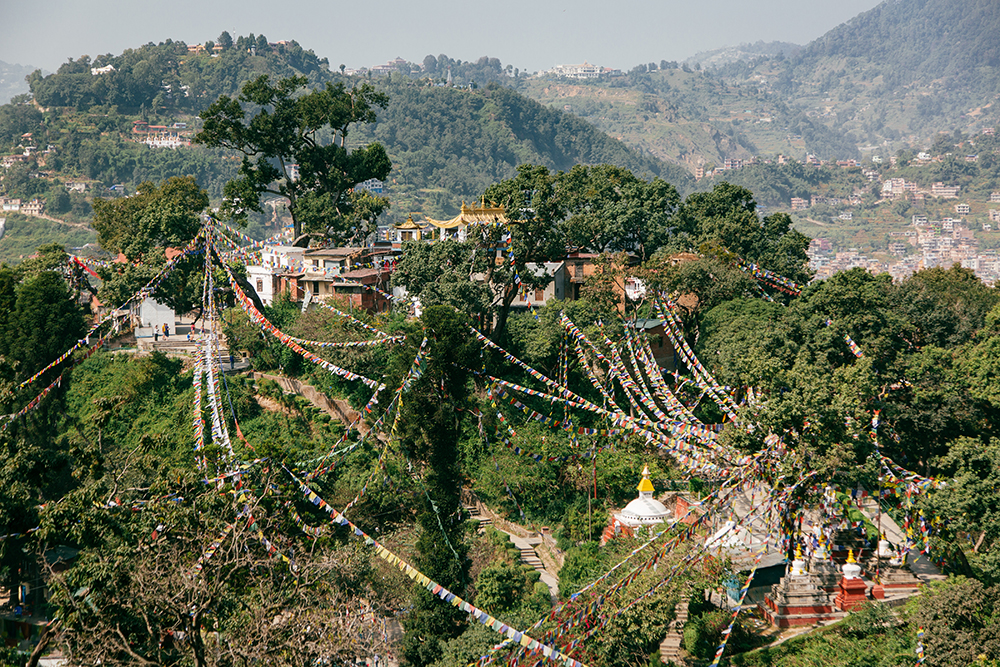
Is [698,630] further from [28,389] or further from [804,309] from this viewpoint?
[28,389]

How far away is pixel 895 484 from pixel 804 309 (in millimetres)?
8569

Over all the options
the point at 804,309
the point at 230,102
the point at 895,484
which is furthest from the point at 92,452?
the point at 230,102

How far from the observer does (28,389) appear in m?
35.1

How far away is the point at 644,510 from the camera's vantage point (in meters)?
30.3

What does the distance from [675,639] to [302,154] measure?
103ft

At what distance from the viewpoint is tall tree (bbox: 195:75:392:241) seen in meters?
47.3

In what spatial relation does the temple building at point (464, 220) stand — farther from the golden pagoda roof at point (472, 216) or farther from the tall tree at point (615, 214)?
the tall tree at point (615, 214)

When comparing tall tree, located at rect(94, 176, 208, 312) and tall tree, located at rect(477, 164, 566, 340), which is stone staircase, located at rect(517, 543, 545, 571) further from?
tall tree, located at rect(94, 176, 208, 312)

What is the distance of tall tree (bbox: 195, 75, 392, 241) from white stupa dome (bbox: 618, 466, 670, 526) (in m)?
23.3

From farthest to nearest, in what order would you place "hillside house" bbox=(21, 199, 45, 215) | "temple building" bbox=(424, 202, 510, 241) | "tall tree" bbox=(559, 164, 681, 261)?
"hillside house" bbox=(21, 199, 45, 215) < "temple building" bbox=(424, 202, 510, 241) < "tall tree" bbox=(559, 164, 681, 261)

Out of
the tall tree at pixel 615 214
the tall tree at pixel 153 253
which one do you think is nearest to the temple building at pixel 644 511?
the tall tree at pixel 615 214

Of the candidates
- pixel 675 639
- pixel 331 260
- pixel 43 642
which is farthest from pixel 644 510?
pixel 331 260

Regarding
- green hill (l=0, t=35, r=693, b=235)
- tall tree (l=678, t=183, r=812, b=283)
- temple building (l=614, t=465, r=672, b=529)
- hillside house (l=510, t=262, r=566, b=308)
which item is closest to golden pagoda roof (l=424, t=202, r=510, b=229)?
hillside house (l=510, t=262, r=566, b=308)

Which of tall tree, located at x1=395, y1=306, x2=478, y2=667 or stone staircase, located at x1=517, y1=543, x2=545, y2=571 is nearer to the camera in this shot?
tall tree, located at x1=395, y1=306, x2=478, y2=667
